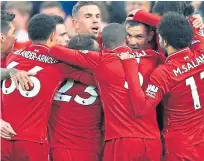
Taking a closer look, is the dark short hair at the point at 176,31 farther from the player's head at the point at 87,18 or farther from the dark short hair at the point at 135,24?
the player's head at the point at 87,18

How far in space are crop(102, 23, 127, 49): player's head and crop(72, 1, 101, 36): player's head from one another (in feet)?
3.02

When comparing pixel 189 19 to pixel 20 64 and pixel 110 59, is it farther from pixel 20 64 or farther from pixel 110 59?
pixel 20 64

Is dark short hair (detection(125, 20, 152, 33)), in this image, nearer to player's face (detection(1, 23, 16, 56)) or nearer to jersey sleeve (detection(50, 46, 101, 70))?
jersey sleeve (detection(50, 46, 101, 70))

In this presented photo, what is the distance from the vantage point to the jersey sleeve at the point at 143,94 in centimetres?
648

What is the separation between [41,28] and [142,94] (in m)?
1.14

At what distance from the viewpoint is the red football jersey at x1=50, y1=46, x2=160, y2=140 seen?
659cm

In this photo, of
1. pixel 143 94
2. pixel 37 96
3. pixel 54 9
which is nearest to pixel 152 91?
pixel 143 94

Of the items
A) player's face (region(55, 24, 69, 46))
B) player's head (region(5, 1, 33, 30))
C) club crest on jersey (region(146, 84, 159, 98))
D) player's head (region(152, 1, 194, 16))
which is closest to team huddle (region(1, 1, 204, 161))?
club crest on jersey (region(146, 84, 159, 98))

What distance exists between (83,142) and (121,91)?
0.70 meters

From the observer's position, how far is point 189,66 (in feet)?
21.6

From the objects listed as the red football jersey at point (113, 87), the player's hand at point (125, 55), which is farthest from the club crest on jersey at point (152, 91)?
the player's hand at point (125, 55)

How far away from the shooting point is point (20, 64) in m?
6.89

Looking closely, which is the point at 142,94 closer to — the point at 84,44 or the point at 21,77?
the point at 84,44

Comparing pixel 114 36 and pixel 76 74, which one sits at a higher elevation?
pixel 114 36
